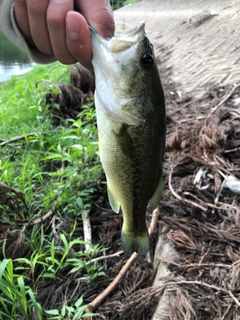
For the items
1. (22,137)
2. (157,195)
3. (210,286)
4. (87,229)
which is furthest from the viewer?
(22,137)

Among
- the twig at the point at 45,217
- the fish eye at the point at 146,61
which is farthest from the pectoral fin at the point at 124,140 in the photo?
the twig at the point at 45,217

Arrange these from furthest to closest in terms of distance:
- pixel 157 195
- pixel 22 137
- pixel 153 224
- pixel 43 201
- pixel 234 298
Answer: pixel 22 137 < pixel 43 201 < pixel 153 224 < pixel 234 298 < pixel 157 195

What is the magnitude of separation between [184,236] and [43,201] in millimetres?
1418

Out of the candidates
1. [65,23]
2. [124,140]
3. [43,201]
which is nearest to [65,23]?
[65,23]

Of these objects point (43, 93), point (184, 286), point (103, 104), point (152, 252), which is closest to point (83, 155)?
point (152, 252)

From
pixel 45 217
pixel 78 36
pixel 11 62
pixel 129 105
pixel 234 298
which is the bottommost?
pixel 11 62

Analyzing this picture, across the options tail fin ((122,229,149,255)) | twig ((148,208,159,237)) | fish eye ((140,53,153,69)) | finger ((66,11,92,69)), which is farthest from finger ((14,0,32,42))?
twig ((148,208,159,237))

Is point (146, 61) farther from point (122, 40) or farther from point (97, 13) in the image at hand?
point (97, 13)

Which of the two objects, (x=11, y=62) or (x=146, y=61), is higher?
(x=146, y=61)

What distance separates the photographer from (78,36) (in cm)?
144

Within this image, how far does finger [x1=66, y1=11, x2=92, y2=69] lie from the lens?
4.59 ft

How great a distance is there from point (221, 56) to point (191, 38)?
2426mm

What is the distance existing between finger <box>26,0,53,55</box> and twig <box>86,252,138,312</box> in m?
1.71

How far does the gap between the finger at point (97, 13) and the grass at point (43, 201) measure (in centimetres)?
149
